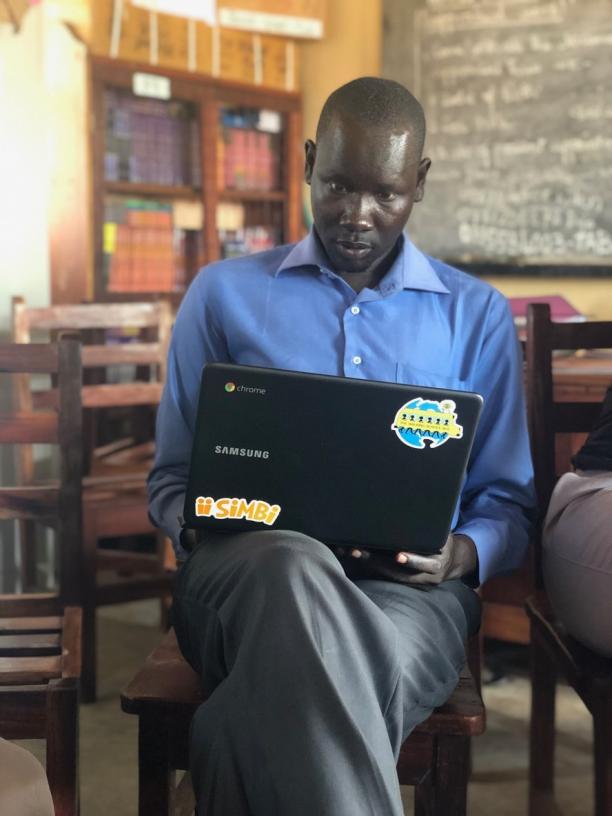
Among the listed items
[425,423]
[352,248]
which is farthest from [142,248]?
[425,423]

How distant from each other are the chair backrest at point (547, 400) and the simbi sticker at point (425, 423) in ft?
1.83

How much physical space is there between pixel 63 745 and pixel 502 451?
0.66 metres

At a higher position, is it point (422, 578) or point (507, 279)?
point (507, 279)

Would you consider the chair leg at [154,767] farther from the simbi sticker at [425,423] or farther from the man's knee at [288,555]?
the simbi sticker at [425,423]

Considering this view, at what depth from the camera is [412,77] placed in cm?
409

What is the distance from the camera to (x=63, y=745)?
1.24 m

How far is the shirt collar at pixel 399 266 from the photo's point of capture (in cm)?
142

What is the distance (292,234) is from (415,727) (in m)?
3.52

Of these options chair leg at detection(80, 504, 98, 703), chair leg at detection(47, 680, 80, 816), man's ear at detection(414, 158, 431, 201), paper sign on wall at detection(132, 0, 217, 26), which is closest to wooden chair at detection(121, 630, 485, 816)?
chair leg at detection(47, 680, 80, 816)

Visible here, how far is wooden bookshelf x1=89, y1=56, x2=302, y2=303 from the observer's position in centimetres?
377

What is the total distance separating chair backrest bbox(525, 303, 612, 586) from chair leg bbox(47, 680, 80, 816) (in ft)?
2.39

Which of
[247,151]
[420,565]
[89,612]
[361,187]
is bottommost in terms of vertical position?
[89,612]

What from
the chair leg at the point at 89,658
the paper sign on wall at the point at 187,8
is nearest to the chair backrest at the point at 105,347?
the chair leg at the point at 89,658

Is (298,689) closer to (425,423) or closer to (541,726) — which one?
(425,423)
